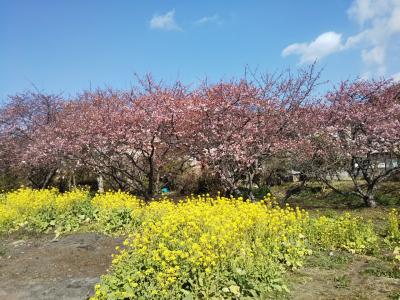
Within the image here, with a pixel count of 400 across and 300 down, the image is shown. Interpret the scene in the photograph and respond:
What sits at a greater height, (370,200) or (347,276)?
(370,200)

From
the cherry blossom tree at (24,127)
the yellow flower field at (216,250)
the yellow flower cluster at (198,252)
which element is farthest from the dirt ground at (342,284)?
the cherry blossom tree at (24,127)

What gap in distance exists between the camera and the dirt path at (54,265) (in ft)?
20.7

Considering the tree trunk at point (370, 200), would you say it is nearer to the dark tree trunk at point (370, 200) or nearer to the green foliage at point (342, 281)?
the dark tree trunk at point (370, 200)

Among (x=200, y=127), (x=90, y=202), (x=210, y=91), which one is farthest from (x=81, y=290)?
(x=210, y=91)

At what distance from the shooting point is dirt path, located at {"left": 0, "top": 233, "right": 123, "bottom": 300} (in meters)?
6.31

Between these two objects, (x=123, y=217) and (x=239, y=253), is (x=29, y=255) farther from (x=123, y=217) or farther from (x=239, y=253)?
(x=239, y=253)

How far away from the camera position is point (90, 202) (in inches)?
493

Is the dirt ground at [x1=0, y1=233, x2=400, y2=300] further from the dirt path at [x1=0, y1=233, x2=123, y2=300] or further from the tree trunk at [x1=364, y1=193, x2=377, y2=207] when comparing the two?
the tree trunk at [x1=364, y1=193, x2=377, y2=207]

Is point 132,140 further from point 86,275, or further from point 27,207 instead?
point 86,275

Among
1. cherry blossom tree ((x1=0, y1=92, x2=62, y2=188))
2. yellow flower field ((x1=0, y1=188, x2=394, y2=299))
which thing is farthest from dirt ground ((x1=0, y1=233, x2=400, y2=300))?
cherry blossom tree ((x1=0, y1=92, x2=62, y2=188))

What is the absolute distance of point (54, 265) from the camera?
755 cm

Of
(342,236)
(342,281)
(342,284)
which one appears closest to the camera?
(342,284)

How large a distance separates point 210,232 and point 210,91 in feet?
27.3

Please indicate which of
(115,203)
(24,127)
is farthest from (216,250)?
(24,127)
